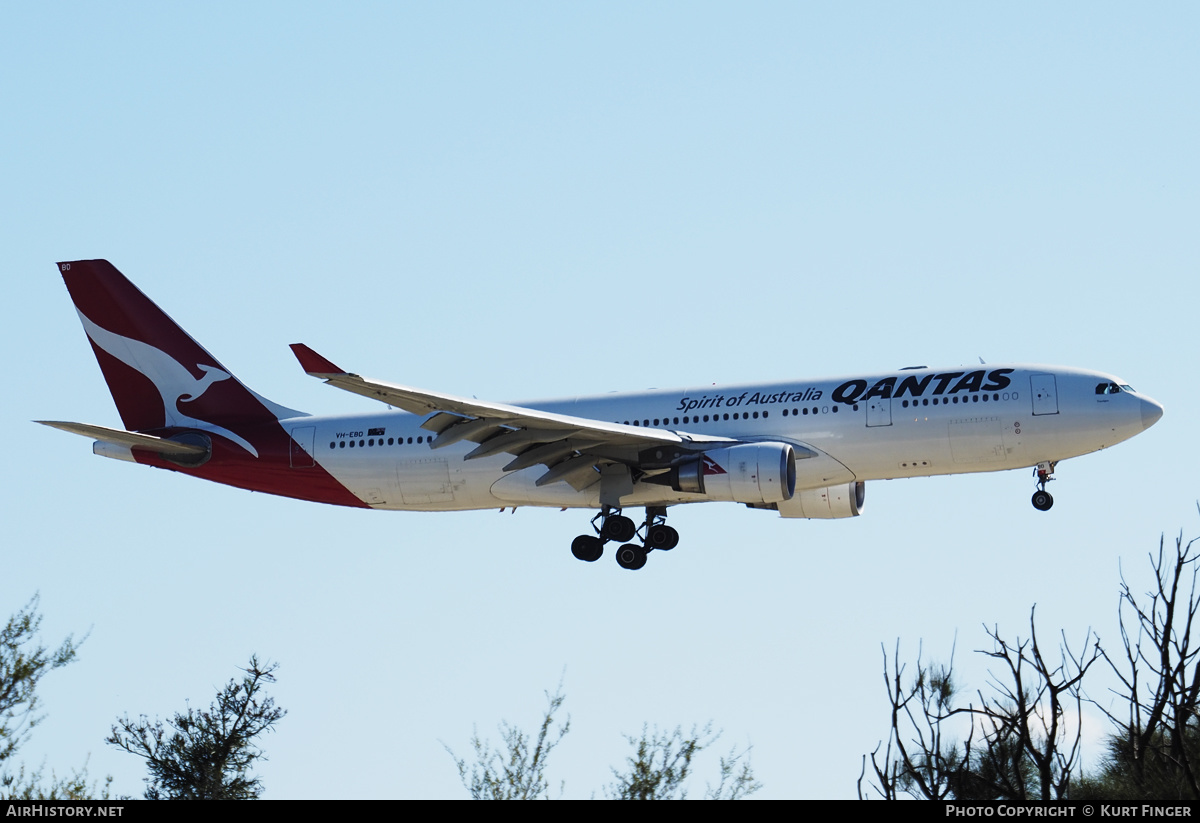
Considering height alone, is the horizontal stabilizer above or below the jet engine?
above

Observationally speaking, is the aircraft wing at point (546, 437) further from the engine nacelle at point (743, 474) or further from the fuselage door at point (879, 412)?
the fuselage door at point (879, 412)

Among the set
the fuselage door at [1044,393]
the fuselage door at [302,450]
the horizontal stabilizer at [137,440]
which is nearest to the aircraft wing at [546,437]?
the fuselage door at [302,450]

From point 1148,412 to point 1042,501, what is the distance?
3105 mm

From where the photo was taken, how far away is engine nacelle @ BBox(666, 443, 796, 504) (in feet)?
112

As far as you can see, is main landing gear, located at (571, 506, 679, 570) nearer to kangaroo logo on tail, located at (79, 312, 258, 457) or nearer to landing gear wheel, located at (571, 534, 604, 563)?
landing gear wheel, located at (571, 534, 604, 563)

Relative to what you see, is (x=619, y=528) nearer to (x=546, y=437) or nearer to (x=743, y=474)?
(x=546, y=437)

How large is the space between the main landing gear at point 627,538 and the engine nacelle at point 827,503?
3.19 m

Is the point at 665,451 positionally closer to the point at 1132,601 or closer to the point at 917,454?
the point at 917,454

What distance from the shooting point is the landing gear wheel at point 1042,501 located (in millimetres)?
35625

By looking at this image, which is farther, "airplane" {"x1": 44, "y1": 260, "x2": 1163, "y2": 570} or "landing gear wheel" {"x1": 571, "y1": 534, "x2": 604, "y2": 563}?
"landing gear wheel" {"x1": 571, "y1": 534, "x2": 604, "y2": 563}

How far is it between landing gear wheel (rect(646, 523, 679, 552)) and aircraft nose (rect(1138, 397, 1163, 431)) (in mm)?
11253

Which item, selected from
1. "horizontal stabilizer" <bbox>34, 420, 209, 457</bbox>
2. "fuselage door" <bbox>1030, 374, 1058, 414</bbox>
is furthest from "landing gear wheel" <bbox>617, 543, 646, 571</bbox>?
"horizontal stabilizer" <bbox>34, 420, 209, 457</bbox>

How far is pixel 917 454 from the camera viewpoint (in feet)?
114

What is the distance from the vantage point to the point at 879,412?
34.8m
